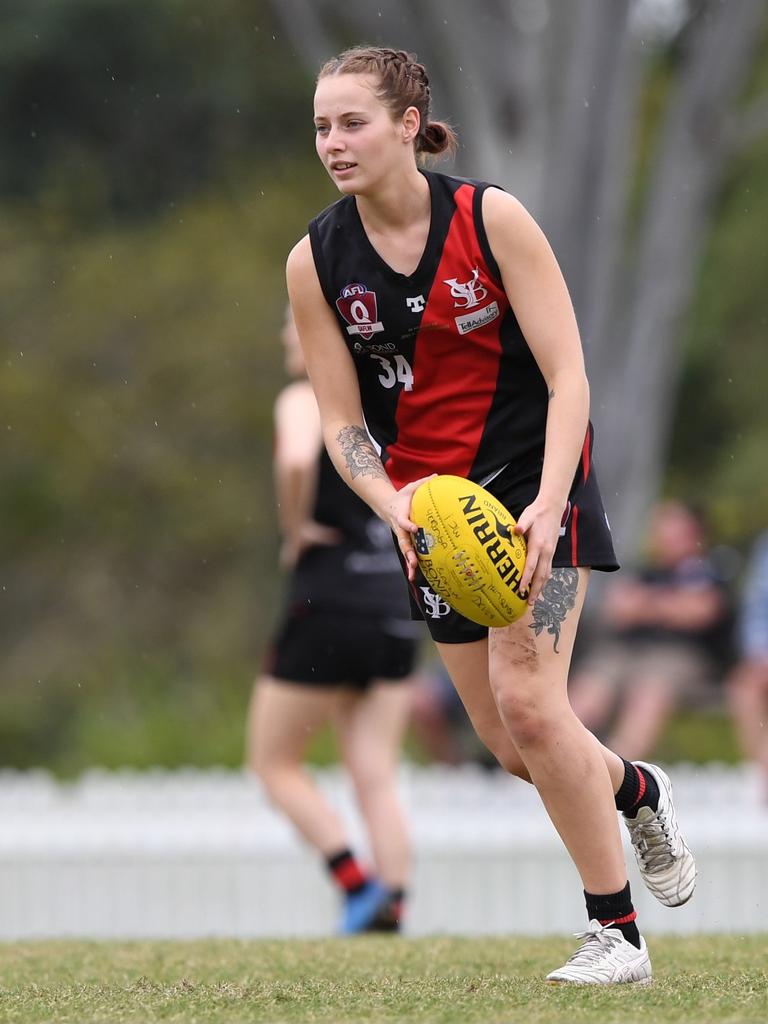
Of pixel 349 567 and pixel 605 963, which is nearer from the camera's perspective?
pixel 605 963

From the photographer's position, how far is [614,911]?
443 cm

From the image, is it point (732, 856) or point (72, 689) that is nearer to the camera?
point (732, 856)

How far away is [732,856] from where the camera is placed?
8.98 metres

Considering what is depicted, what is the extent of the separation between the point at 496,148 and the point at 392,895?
336 inches

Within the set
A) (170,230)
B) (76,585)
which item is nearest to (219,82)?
(170,230)

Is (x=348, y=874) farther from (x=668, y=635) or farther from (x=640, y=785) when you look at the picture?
(x=668, y=635)

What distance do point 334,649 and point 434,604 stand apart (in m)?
2.80

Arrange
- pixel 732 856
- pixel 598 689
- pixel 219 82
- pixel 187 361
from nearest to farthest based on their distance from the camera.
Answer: pixel 732 856
pixel 598 689
pixel 187 361
pixel 219 82

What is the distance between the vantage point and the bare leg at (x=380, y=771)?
7352mm

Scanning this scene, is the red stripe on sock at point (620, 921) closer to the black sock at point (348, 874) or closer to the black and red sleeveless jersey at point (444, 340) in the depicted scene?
the black and red sleeveless jersey at point (444, 340)

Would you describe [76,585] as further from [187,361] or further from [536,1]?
[536,1]

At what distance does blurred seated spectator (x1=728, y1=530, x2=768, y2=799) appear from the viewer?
1023 centimetres

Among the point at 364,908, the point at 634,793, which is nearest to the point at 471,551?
the point at 634,793

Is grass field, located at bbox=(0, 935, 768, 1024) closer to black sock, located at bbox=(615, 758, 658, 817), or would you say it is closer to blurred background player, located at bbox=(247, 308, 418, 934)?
black sock, located at bbox=(615, 758, 658, 817)
